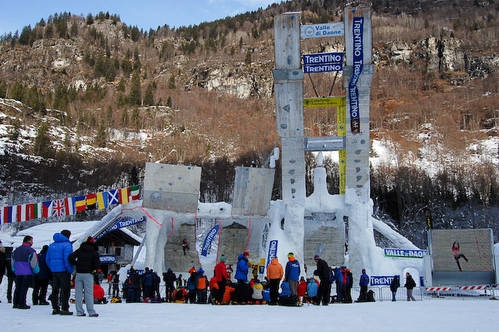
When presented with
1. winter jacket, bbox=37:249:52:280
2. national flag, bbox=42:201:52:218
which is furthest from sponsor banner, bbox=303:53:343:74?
winter jacket, bbox=37:249:52:280

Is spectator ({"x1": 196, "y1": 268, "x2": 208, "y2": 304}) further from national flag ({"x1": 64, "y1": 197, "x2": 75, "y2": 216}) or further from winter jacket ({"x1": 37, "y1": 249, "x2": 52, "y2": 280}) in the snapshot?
national flag ({"x1": 64, "y1": 197, "x2": 75, "y2": 216})

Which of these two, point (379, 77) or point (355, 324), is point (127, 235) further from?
point (379, 77)

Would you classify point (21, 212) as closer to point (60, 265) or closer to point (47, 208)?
point (47, 208)

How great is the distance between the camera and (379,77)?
114m

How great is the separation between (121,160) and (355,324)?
73.7m

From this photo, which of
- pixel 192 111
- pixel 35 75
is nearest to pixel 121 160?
→ pixel 192 111

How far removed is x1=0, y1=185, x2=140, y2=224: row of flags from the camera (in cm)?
2470

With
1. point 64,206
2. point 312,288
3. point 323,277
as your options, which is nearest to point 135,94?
point 64,206

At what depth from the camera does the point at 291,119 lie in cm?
2344

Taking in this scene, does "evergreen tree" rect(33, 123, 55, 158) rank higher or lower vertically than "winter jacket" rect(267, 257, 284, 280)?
higher

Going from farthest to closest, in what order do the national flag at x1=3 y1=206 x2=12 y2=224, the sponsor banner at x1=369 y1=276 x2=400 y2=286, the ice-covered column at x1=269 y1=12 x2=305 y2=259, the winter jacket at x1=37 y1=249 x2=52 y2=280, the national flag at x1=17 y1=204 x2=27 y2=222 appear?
the national flag at x1=17 y1=204 x2=27 y2=222
the national flag at x1=3 y1=206 x2=12 y2=224
the ice-covered column at x1=269 y1=12 x2=305 y2=259
the sponsor banner at x1=369 y1=276 x2=400 y2=286
the winter jacket at x1=37 y1=249 x2=52 y2=280

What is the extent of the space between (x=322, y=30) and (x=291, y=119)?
4.09m

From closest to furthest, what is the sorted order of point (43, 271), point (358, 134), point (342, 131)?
point (43, 271)
point (358, 134)
point (342, 131)

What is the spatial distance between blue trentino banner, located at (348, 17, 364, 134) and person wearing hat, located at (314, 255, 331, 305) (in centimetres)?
1251
